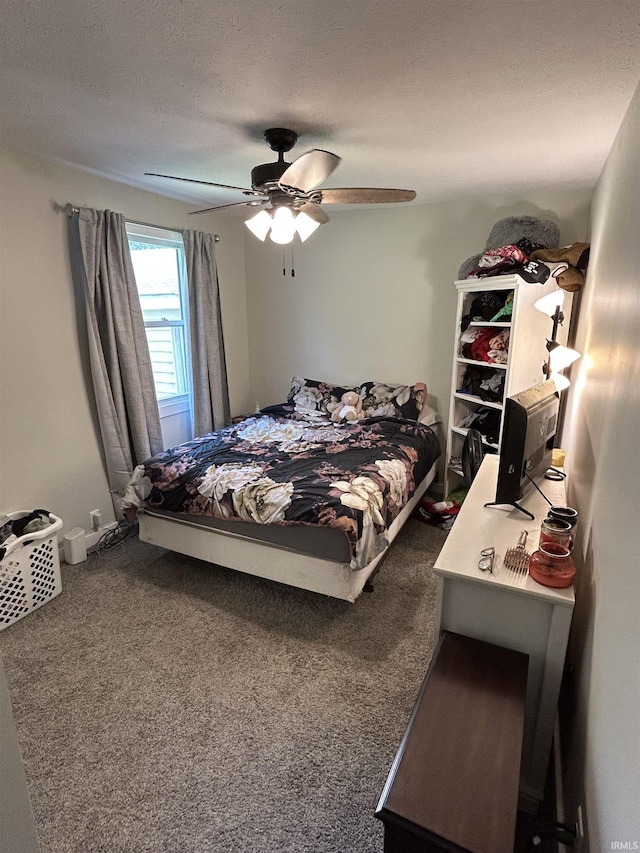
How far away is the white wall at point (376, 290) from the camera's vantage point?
10.9 ft

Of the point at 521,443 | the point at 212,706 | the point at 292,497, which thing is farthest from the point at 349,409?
the point at 212,706

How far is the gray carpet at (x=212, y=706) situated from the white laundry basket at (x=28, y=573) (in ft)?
0.25

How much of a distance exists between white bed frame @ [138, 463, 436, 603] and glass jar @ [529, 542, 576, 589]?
0.96m

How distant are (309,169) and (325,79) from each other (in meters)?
0.32

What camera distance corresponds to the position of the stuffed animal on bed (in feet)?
11.8

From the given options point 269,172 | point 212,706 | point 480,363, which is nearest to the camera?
point 212,706

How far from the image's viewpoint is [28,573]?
92.0 inches

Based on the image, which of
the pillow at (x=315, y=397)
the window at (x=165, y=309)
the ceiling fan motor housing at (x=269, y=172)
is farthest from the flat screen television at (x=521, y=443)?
the window at (x=165, y=309)

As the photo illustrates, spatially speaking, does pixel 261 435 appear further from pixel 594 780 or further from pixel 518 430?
pixel 594 780

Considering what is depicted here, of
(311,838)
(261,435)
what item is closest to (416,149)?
(261,435)

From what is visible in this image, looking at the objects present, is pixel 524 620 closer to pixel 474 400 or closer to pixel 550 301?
pixel 550 301

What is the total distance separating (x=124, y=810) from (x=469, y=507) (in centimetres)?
161

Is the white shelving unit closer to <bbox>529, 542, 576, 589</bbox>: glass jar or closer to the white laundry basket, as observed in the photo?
<bbox>529, 542, 576, 589</bbox>: glass jar

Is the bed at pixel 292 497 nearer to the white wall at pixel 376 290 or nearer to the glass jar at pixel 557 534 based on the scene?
the white wall at pixel 376 290
